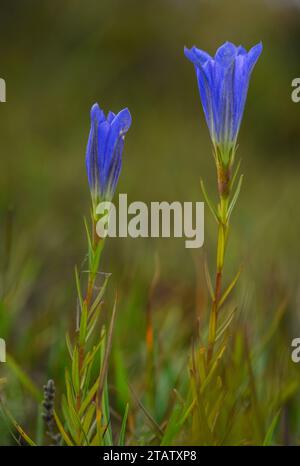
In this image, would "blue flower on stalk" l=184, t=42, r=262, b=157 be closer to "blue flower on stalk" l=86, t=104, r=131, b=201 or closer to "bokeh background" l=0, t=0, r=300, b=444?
"blue flower on stalk" l=86, t=104, r=131, b=201

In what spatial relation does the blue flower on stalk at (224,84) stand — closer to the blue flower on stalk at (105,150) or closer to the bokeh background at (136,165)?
the blue flower on stalk at (105,150)

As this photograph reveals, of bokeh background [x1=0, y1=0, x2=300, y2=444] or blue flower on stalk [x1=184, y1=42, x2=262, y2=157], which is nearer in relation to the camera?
blue flower on stalk [x1=184, y1=42, x2=262, y2=157]

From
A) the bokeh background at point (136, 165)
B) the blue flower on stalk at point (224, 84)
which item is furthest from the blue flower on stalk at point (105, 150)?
the bokeh background at point (136, 165)

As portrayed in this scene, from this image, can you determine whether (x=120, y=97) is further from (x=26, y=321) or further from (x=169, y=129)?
(x=26, y=321)

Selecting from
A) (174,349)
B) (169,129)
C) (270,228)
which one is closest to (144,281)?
(174,349)

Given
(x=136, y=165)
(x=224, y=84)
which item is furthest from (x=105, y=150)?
(x=136, y=165)

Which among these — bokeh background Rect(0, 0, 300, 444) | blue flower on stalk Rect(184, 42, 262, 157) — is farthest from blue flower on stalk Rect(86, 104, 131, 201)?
bokeh background Rect(0, 0, 300, 444)
